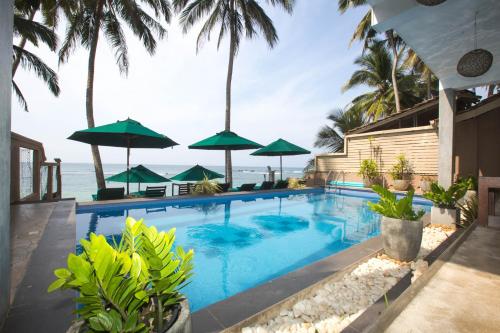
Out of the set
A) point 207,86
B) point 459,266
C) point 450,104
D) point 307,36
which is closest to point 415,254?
point 459,266

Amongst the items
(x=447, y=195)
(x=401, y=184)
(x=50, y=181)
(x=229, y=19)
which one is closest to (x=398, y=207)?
(x=447, y=195)

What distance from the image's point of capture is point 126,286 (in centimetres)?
98

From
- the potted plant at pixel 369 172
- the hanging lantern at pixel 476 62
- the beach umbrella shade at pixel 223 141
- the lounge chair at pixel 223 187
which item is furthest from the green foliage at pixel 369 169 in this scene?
the hanging lantern at pixel 476 62

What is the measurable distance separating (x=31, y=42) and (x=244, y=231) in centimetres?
1411

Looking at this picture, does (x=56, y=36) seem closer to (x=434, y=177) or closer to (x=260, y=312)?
(x=260, y=312)

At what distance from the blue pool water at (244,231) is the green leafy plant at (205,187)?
56cm

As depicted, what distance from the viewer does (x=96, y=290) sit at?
0.92 metres

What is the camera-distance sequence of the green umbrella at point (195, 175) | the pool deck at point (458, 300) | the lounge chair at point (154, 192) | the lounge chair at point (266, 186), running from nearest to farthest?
the pool deck at point (458, 300), the lounge chair at point (154, 192), the green umbrella at point (195, 175), the lounge chair at point (266, 186)

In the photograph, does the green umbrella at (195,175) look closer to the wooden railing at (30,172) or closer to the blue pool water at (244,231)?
the blue pool water at (244,231)

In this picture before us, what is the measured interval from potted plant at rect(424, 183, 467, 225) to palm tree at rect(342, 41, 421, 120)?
50.8 feet

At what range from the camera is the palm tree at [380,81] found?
18.9 m

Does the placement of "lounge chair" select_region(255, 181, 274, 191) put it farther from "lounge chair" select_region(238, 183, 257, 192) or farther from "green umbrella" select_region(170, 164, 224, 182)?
"green umbrella" select_region(170, 164, 224, 182)

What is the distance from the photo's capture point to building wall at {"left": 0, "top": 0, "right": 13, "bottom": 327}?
151 centimetres

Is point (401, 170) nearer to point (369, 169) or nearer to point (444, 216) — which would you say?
point (369, 169)
